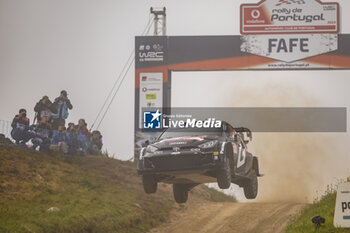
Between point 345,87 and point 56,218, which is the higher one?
point 345,87

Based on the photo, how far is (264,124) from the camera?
2267 cm

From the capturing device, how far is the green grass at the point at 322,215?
54.8 ft

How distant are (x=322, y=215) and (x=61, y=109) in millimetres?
10086

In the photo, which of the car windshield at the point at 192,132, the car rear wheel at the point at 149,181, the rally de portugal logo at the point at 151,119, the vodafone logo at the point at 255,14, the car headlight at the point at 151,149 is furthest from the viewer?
the vodafone logo at the point at 255,14

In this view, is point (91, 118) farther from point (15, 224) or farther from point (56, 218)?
point (15, 224)

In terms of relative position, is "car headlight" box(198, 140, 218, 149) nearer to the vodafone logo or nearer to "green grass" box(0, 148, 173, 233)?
"green grass" box(0, 148, 173, 233)

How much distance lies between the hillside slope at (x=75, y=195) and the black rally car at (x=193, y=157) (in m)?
4.48

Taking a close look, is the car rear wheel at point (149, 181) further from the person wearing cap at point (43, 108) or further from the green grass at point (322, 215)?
the person wearing cap at point (43, 108)

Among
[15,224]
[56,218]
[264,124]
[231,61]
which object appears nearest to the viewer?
[15,224]

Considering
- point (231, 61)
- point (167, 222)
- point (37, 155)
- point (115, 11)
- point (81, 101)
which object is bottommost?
point (167, 222)

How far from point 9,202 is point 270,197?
9.68 metres

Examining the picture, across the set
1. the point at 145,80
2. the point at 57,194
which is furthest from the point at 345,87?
the point at 57,194

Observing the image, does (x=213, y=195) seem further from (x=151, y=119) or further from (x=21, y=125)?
(x=21, y=125)

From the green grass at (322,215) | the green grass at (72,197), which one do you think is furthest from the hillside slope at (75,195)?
the green grass at (322,215)
